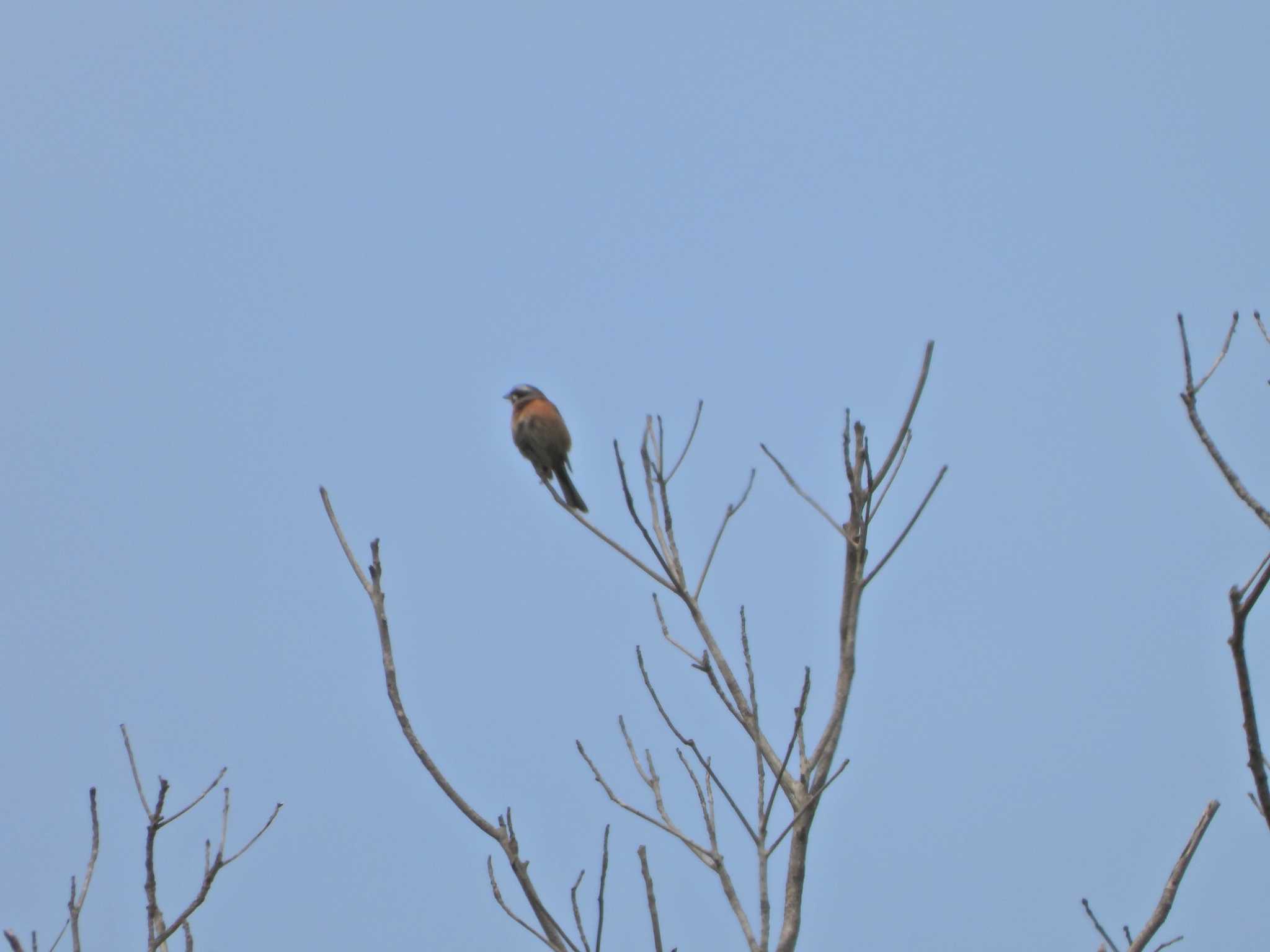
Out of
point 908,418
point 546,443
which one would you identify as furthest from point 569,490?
point 908,418

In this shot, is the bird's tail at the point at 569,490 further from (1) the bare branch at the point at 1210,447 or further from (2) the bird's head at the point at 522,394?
(1) the bare branch at the point at 1210,447

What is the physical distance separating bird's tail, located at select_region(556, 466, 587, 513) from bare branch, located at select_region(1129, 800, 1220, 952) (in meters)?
6.52

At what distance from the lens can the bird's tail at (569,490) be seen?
897 centimetres

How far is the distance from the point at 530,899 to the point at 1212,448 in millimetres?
1650

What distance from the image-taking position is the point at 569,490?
356 inches

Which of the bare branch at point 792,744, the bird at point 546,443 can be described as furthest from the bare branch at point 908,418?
the bird at point 546,443

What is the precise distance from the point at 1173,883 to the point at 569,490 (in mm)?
6721

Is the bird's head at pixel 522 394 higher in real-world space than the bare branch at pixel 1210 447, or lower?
higher

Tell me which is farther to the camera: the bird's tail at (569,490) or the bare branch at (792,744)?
the bird's tail at (569,490)

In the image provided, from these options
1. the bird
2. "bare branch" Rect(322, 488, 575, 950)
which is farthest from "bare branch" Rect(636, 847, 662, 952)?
the bird

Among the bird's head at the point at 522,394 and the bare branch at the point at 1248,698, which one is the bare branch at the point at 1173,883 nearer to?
the bare branch at the point at 1248,698

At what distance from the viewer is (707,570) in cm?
396

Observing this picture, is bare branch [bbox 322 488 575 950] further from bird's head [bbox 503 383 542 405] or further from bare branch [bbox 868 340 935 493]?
bird's head [bbox 503 383 542 405]

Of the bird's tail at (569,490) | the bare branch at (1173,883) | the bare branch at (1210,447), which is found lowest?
the bare branch at (1173,883)
